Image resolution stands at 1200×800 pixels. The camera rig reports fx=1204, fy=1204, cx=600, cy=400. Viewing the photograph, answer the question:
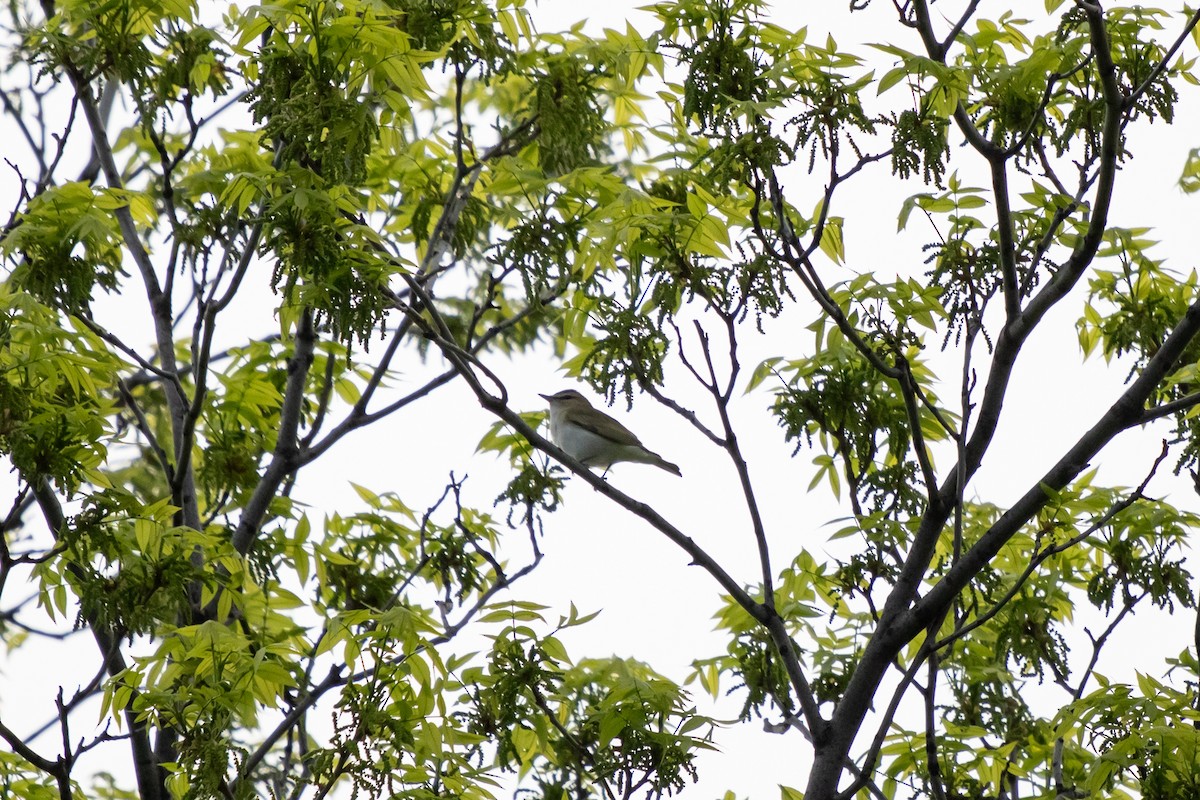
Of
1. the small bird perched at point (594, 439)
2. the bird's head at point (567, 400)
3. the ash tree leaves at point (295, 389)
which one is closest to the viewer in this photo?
the ash tree leaves at point (295, 389)

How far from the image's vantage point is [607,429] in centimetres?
827

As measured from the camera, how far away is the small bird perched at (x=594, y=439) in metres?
8.20

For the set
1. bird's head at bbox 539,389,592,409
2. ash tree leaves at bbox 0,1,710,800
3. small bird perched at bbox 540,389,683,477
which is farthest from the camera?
bird's head at bbox 539,389,592,409

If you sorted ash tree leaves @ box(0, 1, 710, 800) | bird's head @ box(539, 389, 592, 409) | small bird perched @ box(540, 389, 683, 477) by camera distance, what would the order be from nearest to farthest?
→ ash tree leaves @ box(0, 1, 710, 800), small bird perched @ box(540, 389, 683, 477), bird's head @ box(539, 389, 592, 409)

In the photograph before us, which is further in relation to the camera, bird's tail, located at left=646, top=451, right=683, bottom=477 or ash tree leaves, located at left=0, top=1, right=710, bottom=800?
bird's tail, located at left=646, top=451, right=683, bottom=477

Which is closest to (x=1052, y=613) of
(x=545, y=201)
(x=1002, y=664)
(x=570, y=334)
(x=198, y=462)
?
(x=1002, y=664)

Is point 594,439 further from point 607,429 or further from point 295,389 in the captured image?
point 295,389

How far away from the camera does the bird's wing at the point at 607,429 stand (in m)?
8.20

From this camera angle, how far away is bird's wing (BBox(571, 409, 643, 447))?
8.20 metres

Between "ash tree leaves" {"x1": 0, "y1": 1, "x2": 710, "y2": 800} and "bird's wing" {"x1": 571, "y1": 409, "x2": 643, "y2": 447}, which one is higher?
"bird's wing" {"x1": 571, "y1": 409, "x2": 643, "y2": 447}

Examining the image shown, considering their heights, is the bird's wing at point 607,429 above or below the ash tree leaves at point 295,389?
above

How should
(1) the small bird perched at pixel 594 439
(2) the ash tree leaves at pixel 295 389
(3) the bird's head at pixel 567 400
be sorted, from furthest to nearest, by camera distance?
1. (3) the bird's head at pixel 567 400
2. (1) the small bird perched at pixel 594 439
3. (2) the ash tree leaves at pixel 295 389

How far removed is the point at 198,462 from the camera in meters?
6.18

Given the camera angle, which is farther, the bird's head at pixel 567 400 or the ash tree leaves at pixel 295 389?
the bird's head at pixel 567 400
